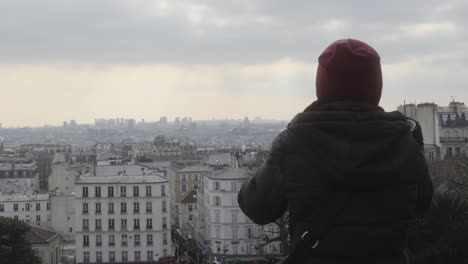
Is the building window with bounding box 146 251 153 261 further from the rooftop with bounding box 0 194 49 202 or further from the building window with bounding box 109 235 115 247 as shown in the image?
the rooftop with bounding box 0 194 49 202

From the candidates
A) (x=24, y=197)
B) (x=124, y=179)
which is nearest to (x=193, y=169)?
(x=24, y=197)

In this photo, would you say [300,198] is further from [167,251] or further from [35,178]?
[35,178]

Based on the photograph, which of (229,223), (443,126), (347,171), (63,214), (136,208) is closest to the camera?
(347,171)

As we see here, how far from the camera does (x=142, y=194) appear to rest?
189ft

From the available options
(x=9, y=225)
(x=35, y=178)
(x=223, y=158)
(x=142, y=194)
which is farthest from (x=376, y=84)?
(x=35, y=178)

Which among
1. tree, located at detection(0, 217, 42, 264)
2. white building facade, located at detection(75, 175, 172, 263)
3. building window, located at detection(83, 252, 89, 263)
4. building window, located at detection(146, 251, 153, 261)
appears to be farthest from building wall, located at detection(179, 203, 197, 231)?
tree, located at detection(0, 217, 42, 264)

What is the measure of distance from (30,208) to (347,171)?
2791 inches

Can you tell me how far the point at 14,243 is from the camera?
35.0m

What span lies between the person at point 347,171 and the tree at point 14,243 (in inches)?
1265

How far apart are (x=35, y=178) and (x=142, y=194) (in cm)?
5773

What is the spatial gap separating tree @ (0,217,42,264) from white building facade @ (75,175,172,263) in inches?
803

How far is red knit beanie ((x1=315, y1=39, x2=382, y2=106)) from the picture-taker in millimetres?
3824

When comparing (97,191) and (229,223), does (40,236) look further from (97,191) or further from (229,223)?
(229,223)

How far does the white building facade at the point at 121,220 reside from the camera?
186ft
